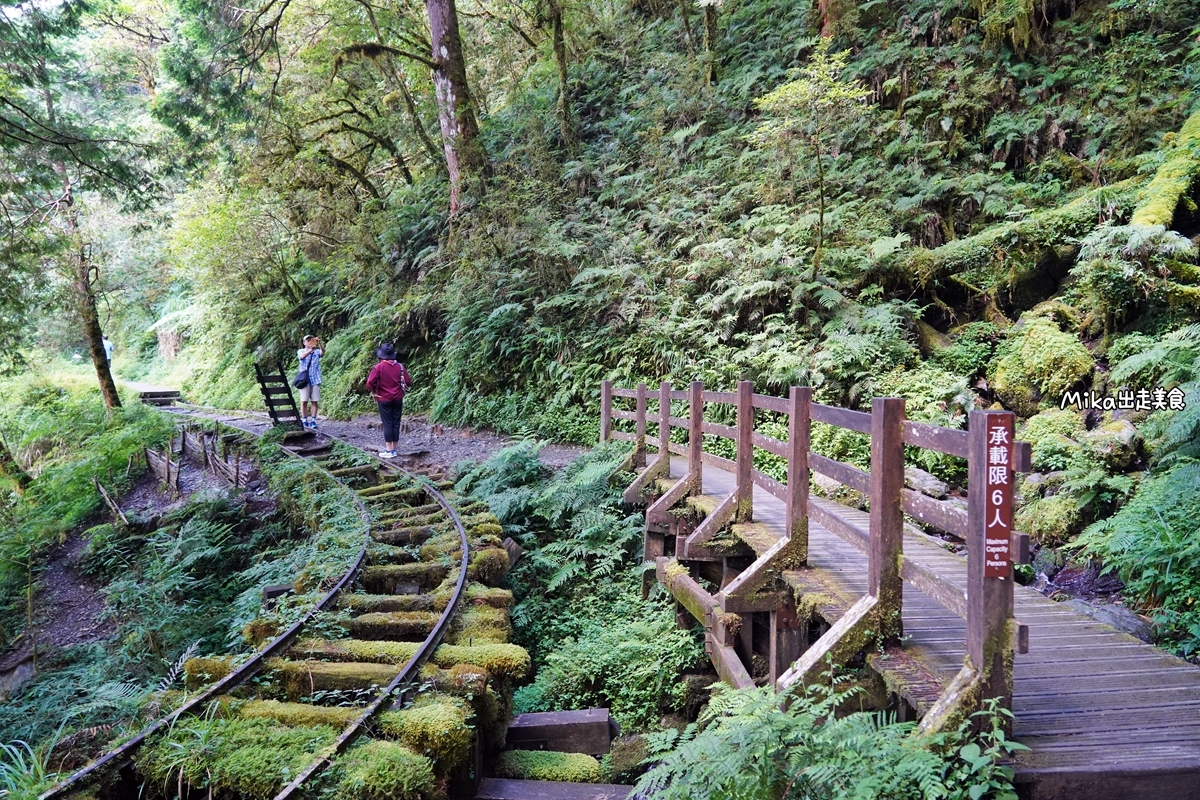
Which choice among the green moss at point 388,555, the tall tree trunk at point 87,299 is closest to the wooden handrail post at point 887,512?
the green moss at point 388,555

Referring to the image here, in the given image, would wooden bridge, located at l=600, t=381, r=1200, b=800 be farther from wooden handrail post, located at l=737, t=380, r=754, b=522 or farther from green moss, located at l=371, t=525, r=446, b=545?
green moss, located at l=371, t=525, r=446, b=545

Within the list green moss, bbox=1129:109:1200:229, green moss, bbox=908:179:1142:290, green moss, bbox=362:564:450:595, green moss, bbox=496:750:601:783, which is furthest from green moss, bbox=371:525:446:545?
green moss, bbox=1129:109:1200:229

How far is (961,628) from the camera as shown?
398 centimetres

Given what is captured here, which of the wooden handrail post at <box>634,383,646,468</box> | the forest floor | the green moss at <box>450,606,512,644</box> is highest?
the wooden handrail post at <box>634,383,646,468</box>

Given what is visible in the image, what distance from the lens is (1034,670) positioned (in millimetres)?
3627

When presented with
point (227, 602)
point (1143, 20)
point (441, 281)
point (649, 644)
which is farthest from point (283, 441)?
point (1143, 20)

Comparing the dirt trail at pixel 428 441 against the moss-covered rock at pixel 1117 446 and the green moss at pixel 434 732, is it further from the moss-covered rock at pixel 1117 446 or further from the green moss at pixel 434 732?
the moss-covered rock at pixel 1117 446

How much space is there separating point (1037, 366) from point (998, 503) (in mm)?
6432

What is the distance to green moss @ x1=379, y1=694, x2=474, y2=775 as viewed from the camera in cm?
379

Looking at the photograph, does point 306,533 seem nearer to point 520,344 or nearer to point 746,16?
point 520,344

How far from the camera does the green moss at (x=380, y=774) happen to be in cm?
330

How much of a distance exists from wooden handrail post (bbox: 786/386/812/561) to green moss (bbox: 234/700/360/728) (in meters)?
3.03

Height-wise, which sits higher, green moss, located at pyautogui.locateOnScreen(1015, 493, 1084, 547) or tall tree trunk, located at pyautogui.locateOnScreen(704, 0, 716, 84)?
tall tree trunk, located at pyautogui.locateOnScreen(704, 0, 716, 84)

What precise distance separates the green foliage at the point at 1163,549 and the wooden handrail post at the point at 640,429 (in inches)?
198
